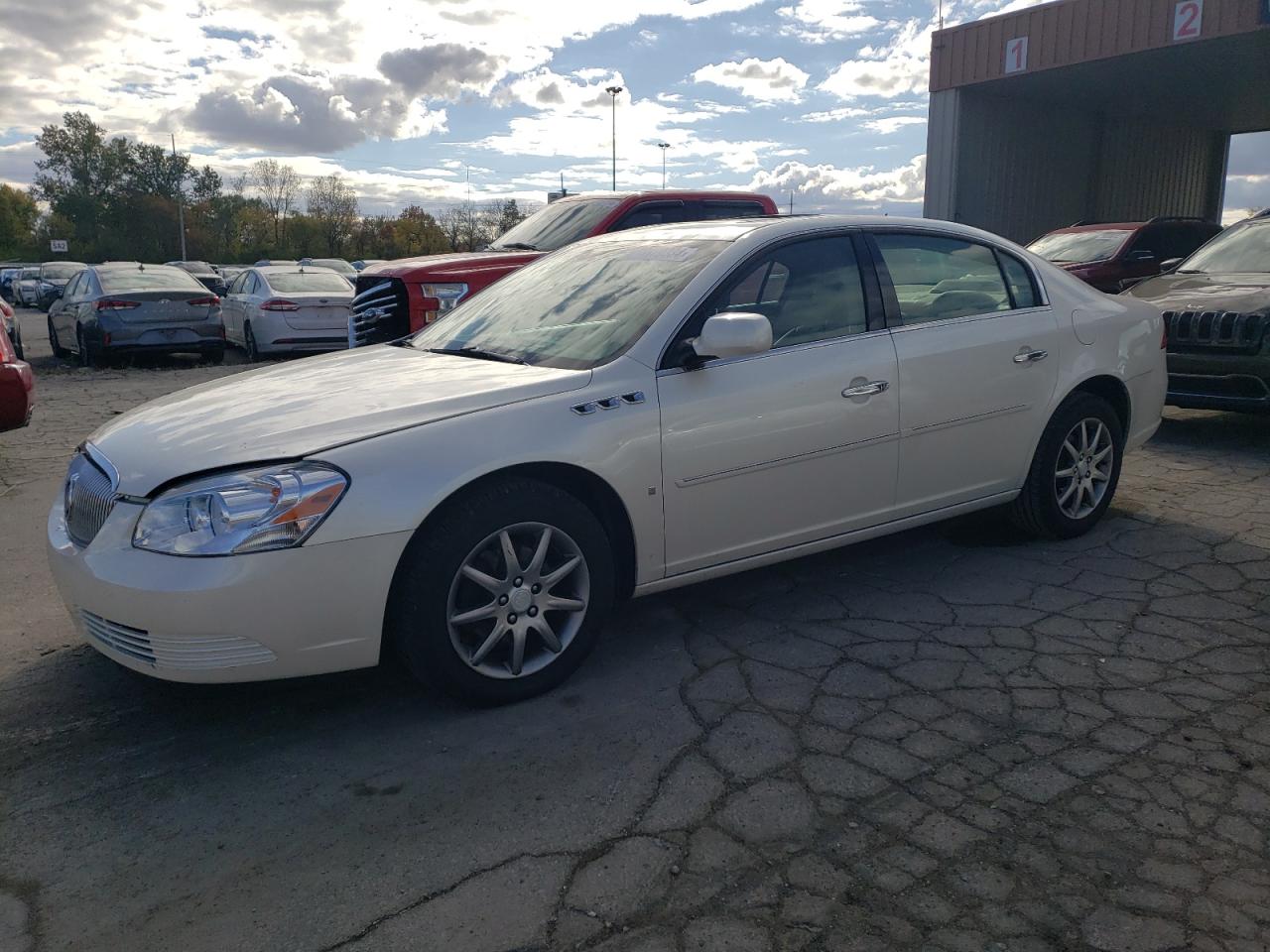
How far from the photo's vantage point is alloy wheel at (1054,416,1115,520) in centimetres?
500

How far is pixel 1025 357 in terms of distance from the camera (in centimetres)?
469

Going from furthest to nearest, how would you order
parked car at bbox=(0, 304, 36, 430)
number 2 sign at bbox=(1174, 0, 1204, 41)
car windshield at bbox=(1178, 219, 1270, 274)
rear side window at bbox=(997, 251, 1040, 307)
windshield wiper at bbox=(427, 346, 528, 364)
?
number 2 sign at bbox=(1174, 0, 1204, 41) < car windshield at bbox=(1178, 219, 1270, 274) < parked car at bbox=(0, 304, 36, 430) < rear side window at bbox=(997, 251, 1040, 307) < windshield wiper at bbox=(427, 346, 528, 364)

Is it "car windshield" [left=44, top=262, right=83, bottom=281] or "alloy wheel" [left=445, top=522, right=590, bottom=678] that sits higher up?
"car windshield" [left=44, top=262, right=83, bottom=281]

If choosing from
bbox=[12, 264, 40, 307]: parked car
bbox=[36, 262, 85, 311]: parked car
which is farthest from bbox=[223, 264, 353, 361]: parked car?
bbox=[12, 264, 40, 307]: parked car

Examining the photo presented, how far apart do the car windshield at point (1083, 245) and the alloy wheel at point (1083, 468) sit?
288 inches

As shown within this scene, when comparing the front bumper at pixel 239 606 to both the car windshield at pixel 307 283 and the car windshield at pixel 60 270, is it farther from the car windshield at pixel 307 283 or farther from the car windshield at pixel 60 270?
the car windshield at pixel 60 270

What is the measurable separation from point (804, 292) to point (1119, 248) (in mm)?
9344

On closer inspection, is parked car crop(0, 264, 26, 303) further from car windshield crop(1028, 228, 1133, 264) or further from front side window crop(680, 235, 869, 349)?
front side window crop(680, 235, 869, 349)

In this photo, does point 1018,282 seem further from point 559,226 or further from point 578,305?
point 559,226

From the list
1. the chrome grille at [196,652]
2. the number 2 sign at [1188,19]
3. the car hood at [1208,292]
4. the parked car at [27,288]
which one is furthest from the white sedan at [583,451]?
the parked car at [27,288]

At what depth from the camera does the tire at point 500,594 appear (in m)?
3.16

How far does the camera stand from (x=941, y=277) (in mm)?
4590

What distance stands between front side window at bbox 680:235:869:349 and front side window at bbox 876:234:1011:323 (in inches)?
9.0

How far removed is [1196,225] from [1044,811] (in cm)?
1305
